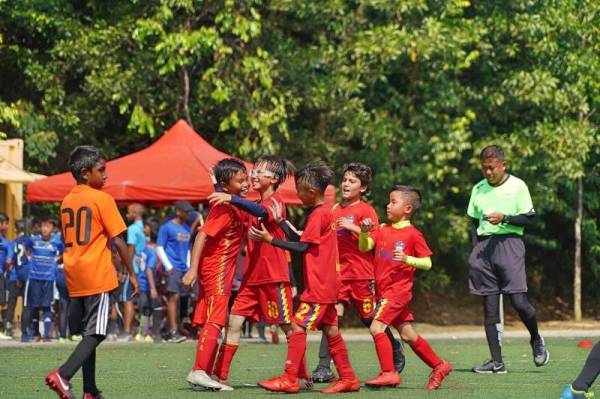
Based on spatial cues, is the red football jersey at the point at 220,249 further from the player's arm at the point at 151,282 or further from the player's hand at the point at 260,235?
the player's arm at the point at 151,282

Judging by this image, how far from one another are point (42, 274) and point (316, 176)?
9924 mm

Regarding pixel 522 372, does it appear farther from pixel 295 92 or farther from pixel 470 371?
pixel 295 92

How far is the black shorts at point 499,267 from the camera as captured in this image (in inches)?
517

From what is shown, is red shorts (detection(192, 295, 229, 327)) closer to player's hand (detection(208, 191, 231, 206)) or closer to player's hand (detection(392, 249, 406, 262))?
player's hand (detection(208, 191, 231, 206))

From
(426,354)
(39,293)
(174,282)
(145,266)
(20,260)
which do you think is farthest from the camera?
(20,260)

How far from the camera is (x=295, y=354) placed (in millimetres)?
10711

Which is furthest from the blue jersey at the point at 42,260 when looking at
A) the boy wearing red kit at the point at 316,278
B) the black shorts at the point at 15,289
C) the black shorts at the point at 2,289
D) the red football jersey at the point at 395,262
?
the boy wearing red kit at the point at 316,278

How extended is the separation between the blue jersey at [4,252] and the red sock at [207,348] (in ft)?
30.5

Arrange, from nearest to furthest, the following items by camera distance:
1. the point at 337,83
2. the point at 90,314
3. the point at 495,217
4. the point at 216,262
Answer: the point at 90,314, the point at 216,262, the point at 495,217, the point at 337,83

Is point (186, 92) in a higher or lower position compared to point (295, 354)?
higher

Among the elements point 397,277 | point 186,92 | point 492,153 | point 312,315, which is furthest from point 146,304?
point 312,315

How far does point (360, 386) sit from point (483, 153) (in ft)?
9.50

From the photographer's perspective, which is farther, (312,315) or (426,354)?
(426,354)

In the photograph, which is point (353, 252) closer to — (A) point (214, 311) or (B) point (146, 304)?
(A) point (214, 311)
